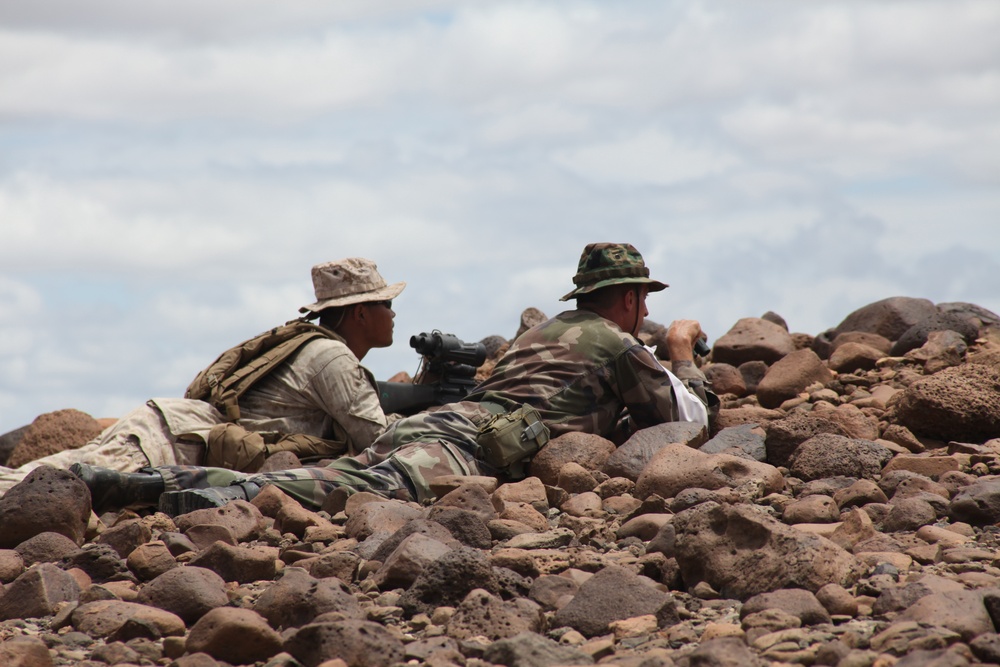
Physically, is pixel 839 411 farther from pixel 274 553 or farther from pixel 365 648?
pixel 365 648

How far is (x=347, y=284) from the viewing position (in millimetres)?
8211

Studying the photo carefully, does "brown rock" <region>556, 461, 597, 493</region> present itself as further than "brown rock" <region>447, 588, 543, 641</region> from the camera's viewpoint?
Yes

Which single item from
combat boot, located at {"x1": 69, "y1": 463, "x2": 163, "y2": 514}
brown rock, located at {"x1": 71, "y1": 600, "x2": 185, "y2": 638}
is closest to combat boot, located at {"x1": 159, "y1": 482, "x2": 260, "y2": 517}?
combat boot, located at {"x1": 69, "y1": 463, "x2": 163, "y2": 514}

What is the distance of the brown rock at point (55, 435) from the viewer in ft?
32.1

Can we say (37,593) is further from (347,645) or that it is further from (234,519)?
(347,645)

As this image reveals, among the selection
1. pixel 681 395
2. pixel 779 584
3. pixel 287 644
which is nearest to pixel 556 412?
pixel 681 395

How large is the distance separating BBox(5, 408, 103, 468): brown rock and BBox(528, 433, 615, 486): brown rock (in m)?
4.51

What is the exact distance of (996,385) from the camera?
7453 mm

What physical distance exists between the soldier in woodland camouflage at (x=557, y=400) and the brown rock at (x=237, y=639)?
91.4 inches

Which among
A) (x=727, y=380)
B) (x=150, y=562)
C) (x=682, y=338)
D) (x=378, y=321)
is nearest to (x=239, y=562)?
(x=150, y=562)

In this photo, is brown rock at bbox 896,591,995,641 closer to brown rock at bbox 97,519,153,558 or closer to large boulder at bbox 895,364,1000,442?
brown rock at bbox 97,519,153,558

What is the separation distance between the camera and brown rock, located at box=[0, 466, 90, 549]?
5.55 m

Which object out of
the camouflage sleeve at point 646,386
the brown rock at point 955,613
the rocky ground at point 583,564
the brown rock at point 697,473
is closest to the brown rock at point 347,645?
the rocky ground at point 583,564

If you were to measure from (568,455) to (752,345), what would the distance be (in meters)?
4.05
